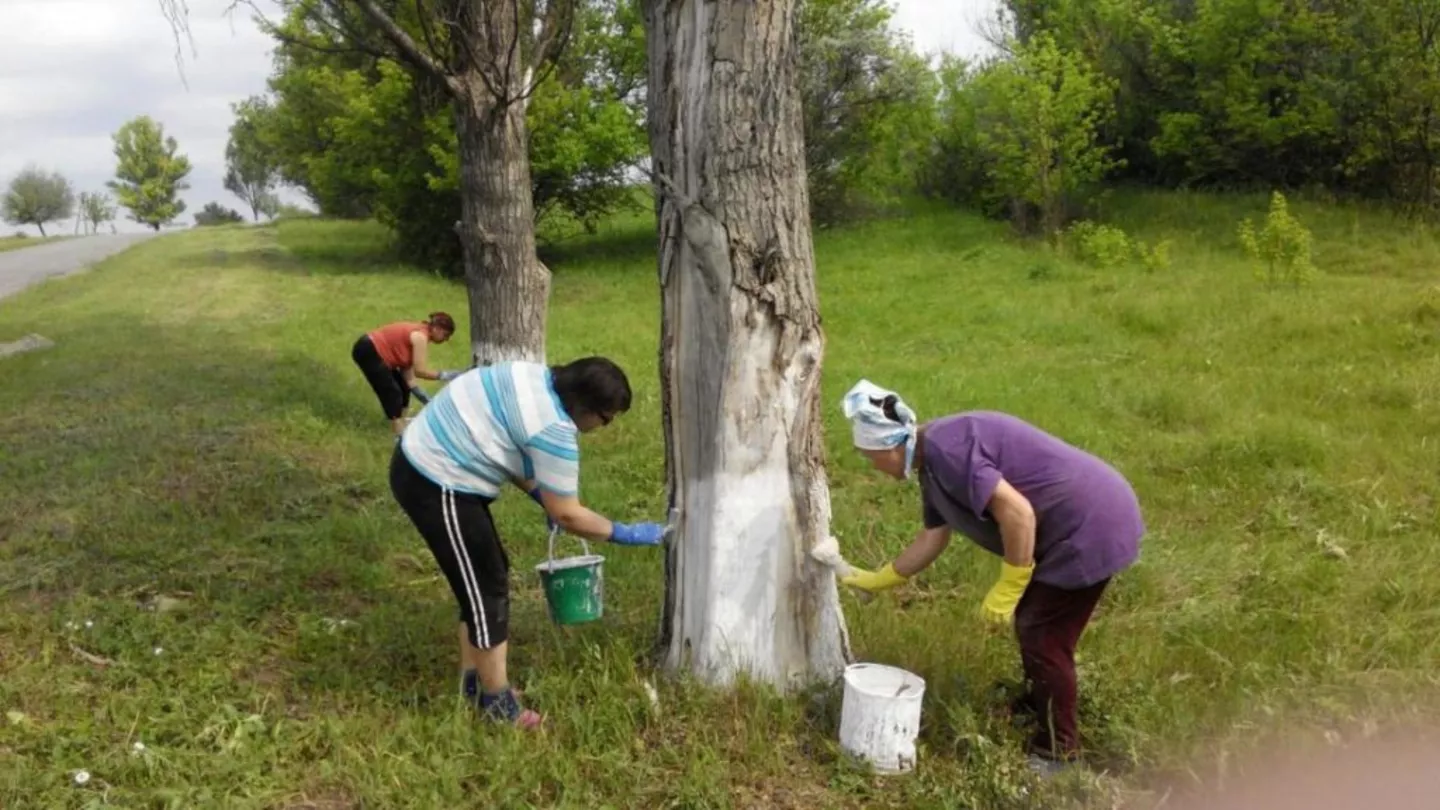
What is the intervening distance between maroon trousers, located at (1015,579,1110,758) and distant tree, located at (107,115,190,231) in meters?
67.8

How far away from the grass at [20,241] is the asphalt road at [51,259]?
0.44m

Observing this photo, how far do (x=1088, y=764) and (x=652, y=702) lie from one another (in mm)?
1402

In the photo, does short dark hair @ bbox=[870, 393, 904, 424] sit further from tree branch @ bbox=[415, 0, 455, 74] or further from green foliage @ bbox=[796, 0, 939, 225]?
green foliage @ bbox=[796, 0, 939, 225]

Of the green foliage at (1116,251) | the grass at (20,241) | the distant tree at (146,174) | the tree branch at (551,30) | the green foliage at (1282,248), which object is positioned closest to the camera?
the tree branch at (551,30)

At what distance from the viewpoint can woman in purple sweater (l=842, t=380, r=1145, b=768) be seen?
10.3ft

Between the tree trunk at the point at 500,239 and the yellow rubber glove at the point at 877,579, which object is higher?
the tree trunk at the point at 500,239

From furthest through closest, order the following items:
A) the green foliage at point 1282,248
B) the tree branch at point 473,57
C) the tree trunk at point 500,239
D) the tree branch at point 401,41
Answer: the green foliage at point 1282,248 < the tree trunk at point 500,239 < the tree branch at point 473,57 < the tree branch at point 401,41

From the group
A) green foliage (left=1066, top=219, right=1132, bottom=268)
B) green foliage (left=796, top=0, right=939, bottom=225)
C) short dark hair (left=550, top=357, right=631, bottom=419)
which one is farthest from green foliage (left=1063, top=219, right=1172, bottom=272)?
short dark hair (left=550, top=357, right=631, bottom=419)

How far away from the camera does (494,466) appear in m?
3.50

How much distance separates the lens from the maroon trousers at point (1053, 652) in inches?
130

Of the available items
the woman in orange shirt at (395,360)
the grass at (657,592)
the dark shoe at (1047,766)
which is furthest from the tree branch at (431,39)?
the dark shoe at (1047,766)

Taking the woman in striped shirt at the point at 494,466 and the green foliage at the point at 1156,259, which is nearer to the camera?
the woman in striped shirt at the point at 494,466

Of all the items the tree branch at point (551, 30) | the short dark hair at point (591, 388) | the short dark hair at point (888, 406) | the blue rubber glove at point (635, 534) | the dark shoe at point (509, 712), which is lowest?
the dark shoe at point (509, 712)

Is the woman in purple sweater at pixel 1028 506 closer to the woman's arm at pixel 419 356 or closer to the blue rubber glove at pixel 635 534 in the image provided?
the blue rubber glove at pixel 635 534
